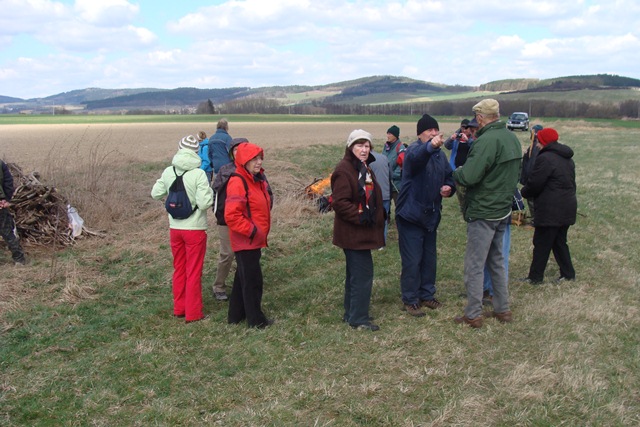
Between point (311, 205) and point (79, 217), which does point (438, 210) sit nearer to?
point (311, 205)

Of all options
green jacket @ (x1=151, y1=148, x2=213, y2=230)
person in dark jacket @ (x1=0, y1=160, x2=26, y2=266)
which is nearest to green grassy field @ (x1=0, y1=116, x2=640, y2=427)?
person in dark jacket @ (x1=0, y1=160, x2=26, y2=266)

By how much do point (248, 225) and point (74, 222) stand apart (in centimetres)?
539

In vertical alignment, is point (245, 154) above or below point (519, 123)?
above

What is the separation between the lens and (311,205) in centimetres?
1157

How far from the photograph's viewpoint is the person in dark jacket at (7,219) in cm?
758

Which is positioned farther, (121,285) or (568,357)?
(121,285)

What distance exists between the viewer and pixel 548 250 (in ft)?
22.0

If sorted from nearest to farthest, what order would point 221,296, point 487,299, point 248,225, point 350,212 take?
point 350,212
point 248,225
point 487,299
point 221,296

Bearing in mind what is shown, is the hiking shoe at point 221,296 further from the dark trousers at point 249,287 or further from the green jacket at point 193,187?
the green jacket at point 193,187

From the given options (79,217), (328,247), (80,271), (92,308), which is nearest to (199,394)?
(92,308)

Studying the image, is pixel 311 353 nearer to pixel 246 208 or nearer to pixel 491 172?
pixel 246 208

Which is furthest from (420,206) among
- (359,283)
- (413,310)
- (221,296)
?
(221,296)

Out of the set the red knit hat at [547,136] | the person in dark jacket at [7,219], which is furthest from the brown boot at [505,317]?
the person in dark jacket at [7,219]

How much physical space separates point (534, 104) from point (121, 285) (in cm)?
8826
